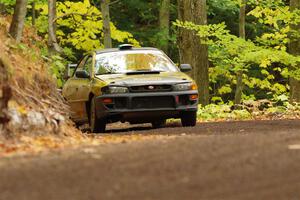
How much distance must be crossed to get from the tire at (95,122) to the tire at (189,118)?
62.9 inches

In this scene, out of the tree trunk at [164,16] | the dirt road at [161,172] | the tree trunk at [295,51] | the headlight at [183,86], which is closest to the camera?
the dirt road at [161,172]

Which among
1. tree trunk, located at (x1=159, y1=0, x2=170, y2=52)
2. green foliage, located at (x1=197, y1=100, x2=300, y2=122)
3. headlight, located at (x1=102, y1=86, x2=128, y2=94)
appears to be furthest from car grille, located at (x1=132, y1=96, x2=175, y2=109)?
tree trunk, located at (x1=159, y1=0, x2=170, y2=52)

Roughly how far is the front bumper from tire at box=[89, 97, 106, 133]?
0.49ft

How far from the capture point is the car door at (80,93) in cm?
1461

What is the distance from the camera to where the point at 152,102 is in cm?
1372

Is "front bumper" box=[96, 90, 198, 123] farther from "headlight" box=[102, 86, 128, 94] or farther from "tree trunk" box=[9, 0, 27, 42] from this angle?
"tree trunk" box=[9, 0, 27, 42]

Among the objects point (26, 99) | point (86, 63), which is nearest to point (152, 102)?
point (86, 63)

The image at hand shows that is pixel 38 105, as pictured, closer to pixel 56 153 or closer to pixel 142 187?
pixel 56 153

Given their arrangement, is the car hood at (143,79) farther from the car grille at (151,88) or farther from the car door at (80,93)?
the car door at (80,93)

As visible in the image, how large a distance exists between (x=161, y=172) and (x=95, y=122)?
24.5 feet

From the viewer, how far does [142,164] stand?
6961 millimetres

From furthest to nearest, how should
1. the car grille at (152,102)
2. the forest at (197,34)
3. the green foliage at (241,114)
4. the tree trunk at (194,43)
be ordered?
the tree trunk at (194,43), the forest at (197,34), the green foliage at (241,114), the car grille at (152,102)

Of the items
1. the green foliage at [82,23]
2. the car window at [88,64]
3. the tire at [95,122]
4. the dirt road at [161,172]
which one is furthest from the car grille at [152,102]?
the green foliage at [82,23]

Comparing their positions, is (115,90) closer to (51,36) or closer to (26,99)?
(26,99)
